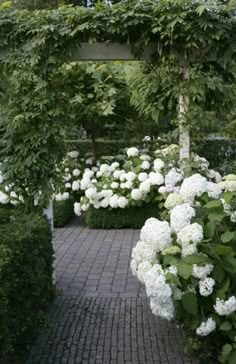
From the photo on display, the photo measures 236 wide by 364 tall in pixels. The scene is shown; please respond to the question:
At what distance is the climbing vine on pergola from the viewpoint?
4070mm

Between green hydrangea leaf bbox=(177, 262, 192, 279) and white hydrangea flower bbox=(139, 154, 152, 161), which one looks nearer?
green hydrangea leaf bbox=(177, 262, 192, 279)

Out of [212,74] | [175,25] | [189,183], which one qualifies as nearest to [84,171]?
[212,74]

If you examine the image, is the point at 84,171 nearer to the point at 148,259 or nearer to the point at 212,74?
the point at 212,74

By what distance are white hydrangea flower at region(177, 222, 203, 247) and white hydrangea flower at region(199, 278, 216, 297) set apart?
0.78ft

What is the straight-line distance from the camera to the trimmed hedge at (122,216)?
23.0 ft

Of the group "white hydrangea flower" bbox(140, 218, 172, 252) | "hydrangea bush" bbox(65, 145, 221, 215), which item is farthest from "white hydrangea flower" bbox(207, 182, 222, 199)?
"hydrangea bush" bbox(65, 145, 221, 215)

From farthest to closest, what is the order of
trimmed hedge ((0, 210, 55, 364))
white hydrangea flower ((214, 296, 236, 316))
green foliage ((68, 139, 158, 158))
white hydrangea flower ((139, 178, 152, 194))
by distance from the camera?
green foliage ((68, 139, 158, 158))
white hydrangea flower ((139, 178, 152, 194))
white hydrangea flower ((214, 296, 236, 316))
trimmed hedge ((0, 210, 55, 364))

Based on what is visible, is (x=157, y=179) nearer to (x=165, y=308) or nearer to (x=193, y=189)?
(x=193, y=189)

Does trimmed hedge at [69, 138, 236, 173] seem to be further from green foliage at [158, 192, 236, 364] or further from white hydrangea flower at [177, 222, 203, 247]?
white hydrangea flower at [177, 222, 203, 247]

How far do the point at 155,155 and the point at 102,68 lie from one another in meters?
1.65

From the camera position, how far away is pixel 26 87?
414cm

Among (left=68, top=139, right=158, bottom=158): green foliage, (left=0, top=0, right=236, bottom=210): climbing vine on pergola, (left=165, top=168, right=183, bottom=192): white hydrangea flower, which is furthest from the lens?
(left=68, top=139, right=158, bottom=158): green foliage

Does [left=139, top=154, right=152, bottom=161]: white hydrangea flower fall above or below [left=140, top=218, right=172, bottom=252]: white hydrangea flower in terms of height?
below

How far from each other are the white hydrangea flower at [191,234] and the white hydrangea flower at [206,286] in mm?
239
